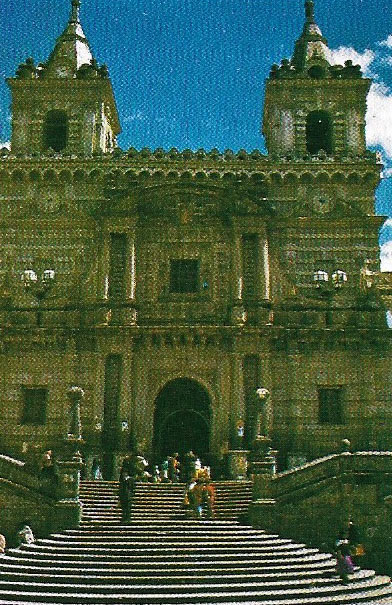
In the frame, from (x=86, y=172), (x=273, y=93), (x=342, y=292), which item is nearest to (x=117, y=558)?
(x=342, y=292)

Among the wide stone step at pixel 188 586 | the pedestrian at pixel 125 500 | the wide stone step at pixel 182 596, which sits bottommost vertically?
the wide stone step at pixel 182 596

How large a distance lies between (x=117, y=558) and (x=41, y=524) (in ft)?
18.9

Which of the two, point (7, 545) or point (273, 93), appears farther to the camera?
point (273, 93)

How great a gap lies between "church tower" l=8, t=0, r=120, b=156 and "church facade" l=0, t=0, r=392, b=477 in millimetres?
70

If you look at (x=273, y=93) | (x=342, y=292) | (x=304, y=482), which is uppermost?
(x=273, y=93)

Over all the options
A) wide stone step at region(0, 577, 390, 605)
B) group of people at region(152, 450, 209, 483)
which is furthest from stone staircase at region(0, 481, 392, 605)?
group of people at region(152, 450, 209, 483)

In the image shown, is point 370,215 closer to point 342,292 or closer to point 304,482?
point 342,292

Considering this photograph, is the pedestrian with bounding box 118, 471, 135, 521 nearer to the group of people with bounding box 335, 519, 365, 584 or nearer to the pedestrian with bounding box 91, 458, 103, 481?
the group of people with bounding box 335, 519, 365, 584

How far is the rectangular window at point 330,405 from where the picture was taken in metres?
35.0

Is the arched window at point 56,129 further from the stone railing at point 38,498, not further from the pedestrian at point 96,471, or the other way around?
the stone railing at point 38,498

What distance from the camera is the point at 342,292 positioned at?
36.7 meters

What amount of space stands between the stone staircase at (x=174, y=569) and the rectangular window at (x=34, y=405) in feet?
35.4

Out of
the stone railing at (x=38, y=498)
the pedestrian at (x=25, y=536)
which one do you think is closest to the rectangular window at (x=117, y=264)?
the stone railing at (x=38, y=498)

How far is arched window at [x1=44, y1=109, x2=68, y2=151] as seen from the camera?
132ft
